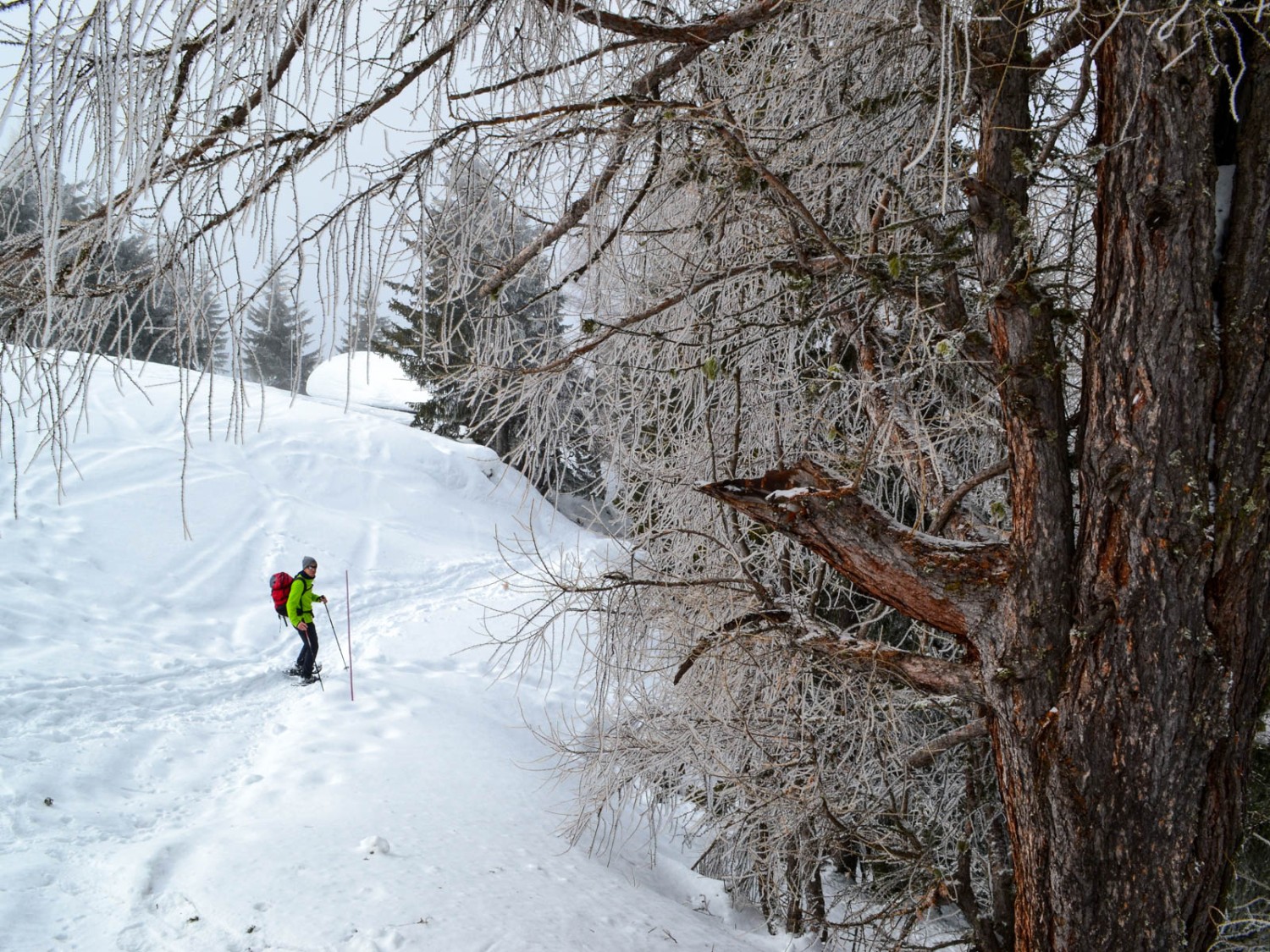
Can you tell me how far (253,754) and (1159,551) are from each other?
703 centimetres

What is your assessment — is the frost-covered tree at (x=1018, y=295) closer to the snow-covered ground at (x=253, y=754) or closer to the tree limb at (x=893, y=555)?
the tree limb at (x=893, y=555)

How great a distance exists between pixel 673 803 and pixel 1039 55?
5.30 m

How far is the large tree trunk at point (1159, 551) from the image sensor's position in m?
1.71

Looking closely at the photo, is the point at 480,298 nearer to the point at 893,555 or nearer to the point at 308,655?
the point at 893,555

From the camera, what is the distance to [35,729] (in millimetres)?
6219

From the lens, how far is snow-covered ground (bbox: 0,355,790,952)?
4309 millimetres

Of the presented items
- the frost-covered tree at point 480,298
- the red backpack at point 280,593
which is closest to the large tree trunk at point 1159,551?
the frost-covered tree at point 480,298

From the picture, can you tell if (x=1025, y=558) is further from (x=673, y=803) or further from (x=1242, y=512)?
(x=673, y=803)

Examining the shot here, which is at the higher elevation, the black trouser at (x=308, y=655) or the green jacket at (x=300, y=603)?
the green jacket at (x=300, y=603)

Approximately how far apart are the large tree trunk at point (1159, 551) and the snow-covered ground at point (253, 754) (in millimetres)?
2031

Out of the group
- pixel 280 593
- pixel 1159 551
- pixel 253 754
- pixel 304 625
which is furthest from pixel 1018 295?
pixel 280 593

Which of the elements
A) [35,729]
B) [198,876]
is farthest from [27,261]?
[35,729]

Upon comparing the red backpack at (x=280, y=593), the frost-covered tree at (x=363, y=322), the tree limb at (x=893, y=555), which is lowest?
the red backpack at (x=280, y=593)

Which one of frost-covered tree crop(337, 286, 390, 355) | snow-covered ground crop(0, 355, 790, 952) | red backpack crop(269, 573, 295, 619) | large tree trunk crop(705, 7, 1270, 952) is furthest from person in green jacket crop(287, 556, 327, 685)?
large tree trunk crop(705, 7, 1270, 952)
